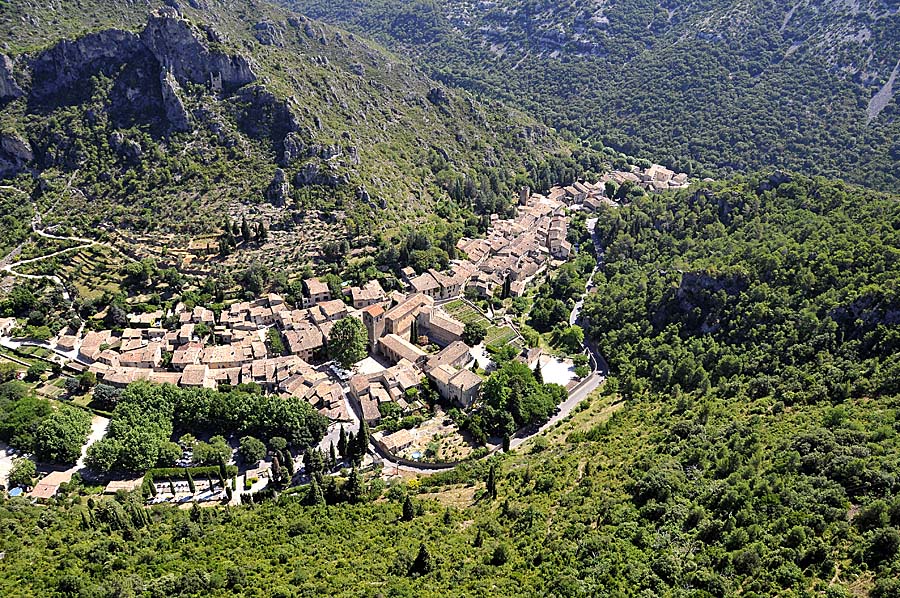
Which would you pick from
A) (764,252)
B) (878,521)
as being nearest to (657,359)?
(764,252)

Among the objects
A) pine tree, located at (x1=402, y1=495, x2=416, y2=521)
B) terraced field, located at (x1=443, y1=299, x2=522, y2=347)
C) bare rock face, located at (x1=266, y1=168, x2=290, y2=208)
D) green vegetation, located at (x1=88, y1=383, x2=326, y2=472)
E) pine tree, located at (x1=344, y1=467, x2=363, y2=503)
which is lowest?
green vegetation, located at (x1=88, y1=383, x2=326, y2=472)

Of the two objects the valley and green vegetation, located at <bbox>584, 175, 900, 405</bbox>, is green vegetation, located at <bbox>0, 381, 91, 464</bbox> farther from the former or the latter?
green vegetation, located at <bbox>584, 175, 900, 405</bbox>

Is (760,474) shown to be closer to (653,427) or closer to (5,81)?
(653,427)

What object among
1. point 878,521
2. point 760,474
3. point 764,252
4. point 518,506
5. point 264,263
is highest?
point 764,252

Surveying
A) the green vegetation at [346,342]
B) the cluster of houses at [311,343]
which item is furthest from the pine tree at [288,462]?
the green vegetation at [346,342]

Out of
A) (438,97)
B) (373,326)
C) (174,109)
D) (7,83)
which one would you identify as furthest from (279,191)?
(438,97)

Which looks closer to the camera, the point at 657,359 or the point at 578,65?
the point at 657,359

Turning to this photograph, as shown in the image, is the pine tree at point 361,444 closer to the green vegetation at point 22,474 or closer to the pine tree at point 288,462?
the pine tree at point 288,462

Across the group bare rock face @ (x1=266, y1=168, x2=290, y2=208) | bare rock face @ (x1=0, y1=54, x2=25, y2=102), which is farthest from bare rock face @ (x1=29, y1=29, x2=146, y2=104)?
bare rock face @ (x1=266, y1=168, x2=290, y2=208)
